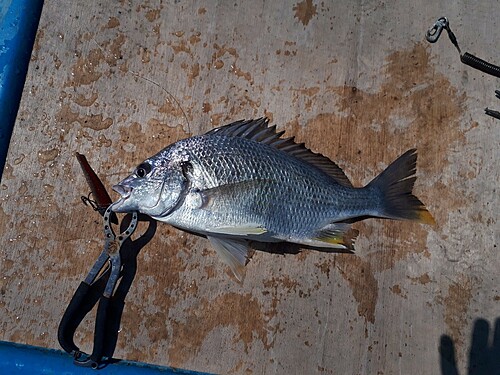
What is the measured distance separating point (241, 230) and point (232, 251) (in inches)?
7.1

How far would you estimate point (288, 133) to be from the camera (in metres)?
2.30

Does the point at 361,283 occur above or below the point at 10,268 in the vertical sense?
above

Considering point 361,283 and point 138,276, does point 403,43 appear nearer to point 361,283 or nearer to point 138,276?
point 361,283

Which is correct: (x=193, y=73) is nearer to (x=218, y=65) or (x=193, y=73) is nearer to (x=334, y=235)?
(x=218, y=65)

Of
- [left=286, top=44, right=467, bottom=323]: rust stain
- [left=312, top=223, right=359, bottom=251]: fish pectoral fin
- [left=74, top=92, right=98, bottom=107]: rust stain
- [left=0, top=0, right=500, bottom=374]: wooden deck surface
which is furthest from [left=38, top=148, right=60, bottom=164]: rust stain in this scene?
[left=312, top=223, right=359, bottom=251]: fish pectoral fin

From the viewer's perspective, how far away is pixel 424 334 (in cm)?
209

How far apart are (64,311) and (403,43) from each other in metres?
2.43

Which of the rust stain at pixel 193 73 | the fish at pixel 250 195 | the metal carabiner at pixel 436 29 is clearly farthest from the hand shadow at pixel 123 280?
the metal carabiner at pixel 436 29

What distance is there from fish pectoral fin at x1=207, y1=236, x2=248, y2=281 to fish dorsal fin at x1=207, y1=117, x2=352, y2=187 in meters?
0.55

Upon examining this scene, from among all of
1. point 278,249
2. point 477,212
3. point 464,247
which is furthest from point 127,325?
point 477,212

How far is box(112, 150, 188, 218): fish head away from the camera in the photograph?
6.49 ft

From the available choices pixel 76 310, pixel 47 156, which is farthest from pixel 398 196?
pixel 47 156

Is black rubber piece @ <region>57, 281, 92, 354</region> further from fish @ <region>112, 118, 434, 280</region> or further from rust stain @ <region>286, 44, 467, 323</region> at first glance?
rust stain @ <region>286, 44, 467, 323</region>

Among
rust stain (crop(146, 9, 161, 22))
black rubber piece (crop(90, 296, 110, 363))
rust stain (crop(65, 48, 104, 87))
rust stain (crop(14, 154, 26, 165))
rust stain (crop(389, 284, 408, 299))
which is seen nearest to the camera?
black rubber piece (crop(90, 296, 110, 363))
